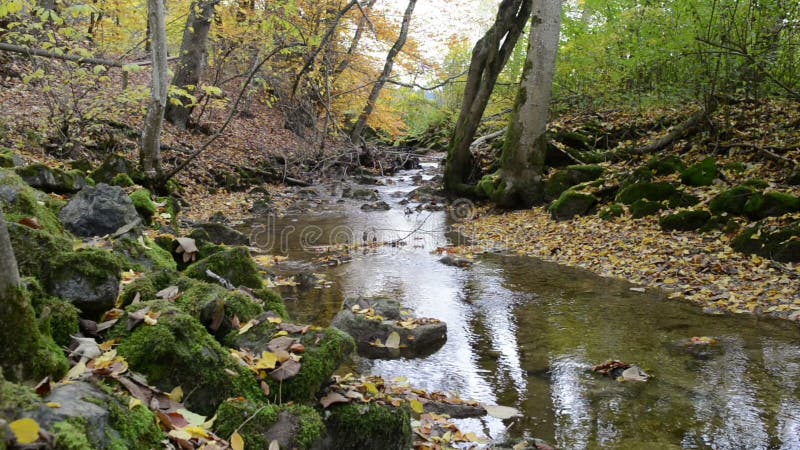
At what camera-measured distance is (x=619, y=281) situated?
735cm

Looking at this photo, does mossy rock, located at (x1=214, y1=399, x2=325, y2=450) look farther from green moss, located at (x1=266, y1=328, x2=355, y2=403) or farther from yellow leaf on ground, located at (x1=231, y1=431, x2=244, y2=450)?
green moss, located at (x1=266, y1=328, x2=355, y2=403)

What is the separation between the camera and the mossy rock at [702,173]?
9.62 metres

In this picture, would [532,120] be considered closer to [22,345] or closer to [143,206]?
[143,206]

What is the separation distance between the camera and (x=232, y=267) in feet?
17.1

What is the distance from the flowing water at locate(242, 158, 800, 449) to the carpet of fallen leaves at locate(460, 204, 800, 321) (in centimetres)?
42

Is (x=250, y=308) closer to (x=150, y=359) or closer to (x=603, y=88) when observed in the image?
(x=150, y=359)

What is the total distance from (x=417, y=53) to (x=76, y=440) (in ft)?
74.8

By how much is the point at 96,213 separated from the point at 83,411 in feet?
14.2

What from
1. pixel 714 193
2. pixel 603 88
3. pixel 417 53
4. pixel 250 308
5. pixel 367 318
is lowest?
pixel 367 318

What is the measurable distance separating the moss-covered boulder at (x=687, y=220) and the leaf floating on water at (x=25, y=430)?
8863mm

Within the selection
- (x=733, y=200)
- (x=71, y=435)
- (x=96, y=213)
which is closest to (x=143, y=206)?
(x=96, y=213)

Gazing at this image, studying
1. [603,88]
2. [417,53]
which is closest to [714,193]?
[603,88]

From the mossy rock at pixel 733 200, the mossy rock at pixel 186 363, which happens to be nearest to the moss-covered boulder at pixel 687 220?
the mossy rock at pixel 733 200

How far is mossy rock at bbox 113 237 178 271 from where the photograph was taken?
4.66 meters
